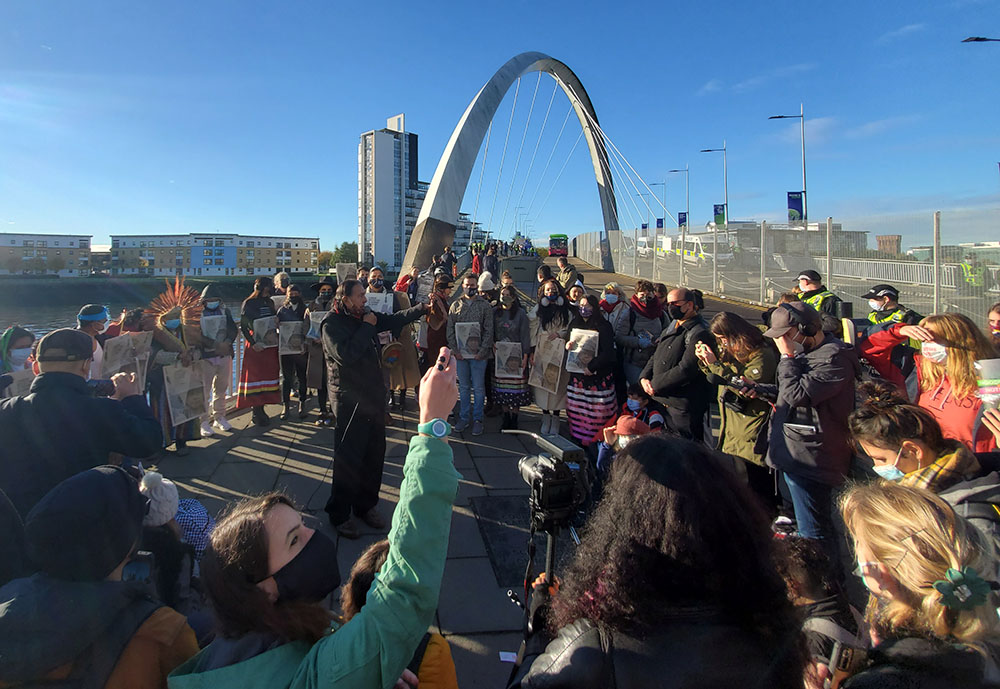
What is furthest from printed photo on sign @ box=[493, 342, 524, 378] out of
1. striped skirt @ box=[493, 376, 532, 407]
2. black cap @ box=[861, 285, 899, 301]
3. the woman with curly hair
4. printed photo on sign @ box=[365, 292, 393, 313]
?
the woman with curly hair

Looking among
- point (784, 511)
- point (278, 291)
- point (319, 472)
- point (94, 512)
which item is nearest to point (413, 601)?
point (94, 512)

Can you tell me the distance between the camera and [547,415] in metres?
6.21

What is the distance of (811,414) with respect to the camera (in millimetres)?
3004

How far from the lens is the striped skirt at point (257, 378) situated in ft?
21.3

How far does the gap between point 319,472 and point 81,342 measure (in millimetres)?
2891

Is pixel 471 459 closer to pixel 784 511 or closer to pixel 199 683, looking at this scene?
pixel 784 511

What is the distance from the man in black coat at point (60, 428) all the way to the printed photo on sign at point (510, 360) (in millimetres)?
4090

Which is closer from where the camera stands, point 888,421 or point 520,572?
point 888,421

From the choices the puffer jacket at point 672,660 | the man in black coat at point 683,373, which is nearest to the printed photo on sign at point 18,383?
the puffer jacket at point 672,660

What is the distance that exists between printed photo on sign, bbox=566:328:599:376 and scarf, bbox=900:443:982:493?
10.1 ft

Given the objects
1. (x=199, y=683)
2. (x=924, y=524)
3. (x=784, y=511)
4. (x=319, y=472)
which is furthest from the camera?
(x=319, y=472)

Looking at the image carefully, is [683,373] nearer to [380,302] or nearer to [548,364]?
[548,364]

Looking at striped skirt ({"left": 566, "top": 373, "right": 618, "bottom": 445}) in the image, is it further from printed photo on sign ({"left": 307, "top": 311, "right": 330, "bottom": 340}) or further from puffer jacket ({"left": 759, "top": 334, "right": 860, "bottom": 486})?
printed photo on sign ({"left": 307, "top": 311, "right": 330, "bottom": 340})

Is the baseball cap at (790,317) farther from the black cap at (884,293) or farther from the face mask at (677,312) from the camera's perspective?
the black cap at (884,293)
